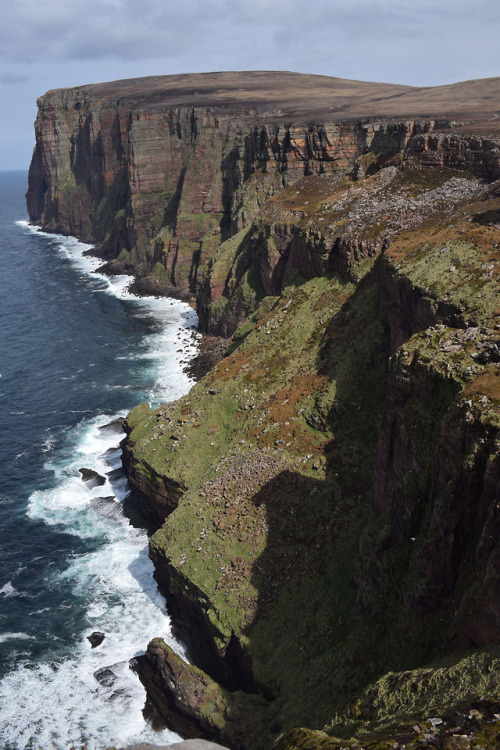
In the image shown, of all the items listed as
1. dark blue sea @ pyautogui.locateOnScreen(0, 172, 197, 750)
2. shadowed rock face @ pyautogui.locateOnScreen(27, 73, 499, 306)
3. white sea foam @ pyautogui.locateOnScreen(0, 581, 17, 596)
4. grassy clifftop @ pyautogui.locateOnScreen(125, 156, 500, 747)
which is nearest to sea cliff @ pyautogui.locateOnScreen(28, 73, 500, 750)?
grassy clifftop @ pyautogui.locateOnScreen(125, 156, 500, 747)

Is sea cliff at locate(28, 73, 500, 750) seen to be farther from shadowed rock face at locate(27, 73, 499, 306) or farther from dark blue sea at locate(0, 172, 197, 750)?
shadowed rock face at locate(27, 73, 499, 306)

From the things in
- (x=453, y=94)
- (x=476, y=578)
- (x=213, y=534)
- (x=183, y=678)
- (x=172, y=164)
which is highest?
(x=453, y=94)

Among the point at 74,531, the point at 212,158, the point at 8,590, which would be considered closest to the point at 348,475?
the point at 74,531

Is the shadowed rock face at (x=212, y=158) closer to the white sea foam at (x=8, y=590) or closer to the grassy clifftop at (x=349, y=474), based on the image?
the grassy clifftop at (x=349, y=474)

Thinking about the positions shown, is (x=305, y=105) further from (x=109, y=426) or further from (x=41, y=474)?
(x=41, y=474)

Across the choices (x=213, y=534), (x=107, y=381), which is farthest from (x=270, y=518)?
(x=107, y=381)

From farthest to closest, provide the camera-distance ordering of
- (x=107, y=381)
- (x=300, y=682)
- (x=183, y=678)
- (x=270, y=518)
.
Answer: (x=107, y=381)
(x=270, y=518)
(x=183, y=678)
(x=300, y=682)
